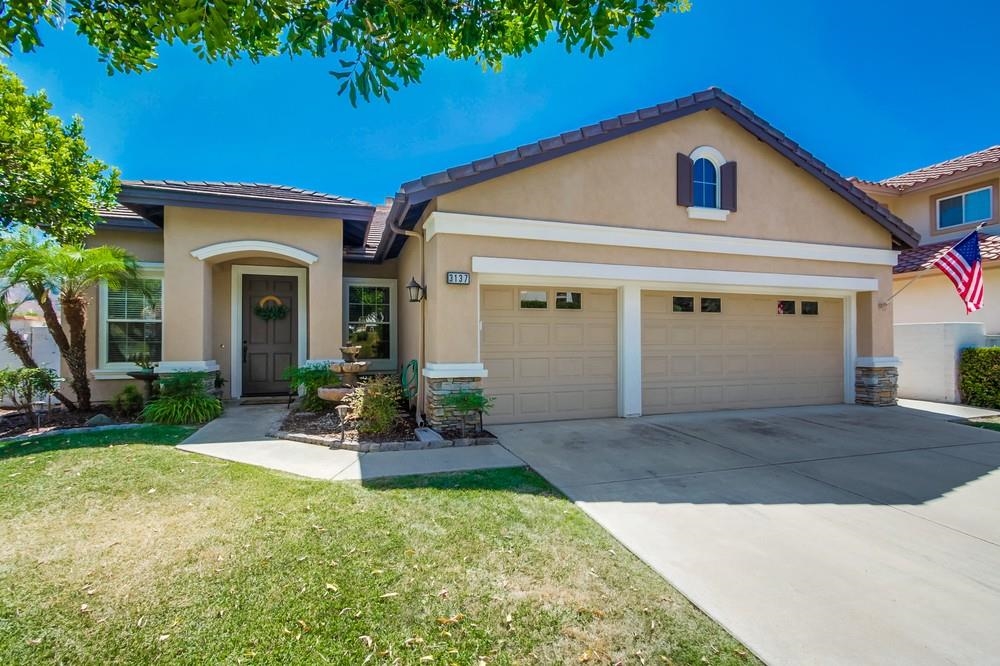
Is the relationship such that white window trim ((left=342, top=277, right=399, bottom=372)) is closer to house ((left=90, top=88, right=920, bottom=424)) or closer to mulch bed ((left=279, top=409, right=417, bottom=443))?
house ((left=90, top=88, right=920, bottom=424))

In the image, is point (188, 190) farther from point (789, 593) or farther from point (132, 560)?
point (789, 593)

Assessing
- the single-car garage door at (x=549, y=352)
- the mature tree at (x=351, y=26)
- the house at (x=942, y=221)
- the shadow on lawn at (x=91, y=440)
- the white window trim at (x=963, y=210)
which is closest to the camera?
the mature tree at (x=351, y=26)

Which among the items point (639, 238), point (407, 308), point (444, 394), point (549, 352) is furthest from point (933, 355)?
point (407, 308)

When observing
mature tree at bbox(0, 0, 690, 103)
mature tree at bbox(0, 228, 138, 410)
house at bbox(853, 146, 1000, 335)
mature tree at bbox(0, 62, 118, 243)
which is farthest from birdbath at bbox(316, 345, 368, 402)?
house at bbox(853, 146, 1000, 335)

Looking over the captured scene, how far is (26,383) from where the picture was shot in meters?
7.28

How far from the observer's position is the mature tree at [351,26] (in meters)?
3.46

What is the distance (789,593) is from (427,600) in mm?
2285

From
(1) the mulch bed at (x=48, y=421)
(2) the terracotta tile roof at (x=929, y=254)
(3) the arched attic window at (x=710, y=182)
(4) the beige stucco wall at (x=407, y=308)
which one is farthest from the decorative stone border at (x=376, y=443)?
(2) the terracotta tile roof at (x=929, y=254)

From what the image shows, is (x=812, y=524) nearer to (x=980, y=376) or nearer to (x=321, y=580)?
(x=321, y=580)

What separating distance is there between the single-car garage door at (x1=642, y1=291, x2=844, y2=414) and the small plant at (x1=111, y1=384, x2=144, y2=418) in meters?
9.08

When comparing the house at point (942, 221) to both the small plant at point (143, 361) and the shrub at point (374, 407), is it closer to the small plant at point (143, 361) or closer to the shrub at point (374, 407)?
the shrub at point (374, 407)

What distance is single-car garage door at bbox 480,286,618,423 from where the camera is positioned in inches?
311

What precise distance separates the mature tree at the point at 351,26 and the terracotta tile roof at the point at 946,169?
15.2 meters

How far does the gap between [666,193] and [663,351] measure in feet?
9.68
